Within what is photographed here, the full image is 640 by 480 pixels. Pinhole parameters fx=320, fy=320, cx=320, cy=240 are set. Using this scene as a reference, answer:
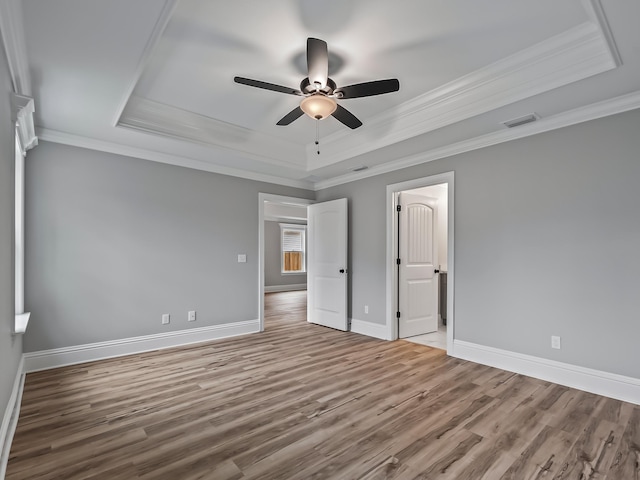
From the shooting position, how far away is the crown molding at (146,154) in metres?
3.54

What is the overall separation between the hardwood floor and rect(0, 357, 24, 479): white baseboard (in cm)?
6

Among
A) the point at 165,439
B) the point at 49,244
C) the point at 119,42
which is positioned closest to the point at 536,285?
the point at 165,439

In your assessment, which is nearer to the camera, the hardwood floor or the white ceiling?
the hardwood floor

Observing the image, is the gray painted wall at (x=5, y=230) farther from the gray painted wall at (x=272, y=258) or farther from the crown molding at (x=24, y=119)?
the gray painted wall at (x=272, y=258)

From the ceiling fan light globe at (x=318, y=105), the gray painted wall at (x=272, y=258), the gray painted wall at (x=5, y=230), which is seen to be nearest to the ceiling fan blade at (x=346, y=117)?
the ceiling fan light globe at (x=318, y=105)

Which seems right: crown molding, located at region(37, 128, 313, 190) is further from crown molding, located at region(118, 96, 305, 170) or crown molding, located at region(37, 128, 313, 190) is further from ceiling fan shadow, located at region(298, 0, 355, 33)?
ceiling fan shadow, located at region(298, 0, 355, 33)

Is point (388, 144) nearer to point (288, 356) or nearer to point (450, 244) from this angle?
point (450, 244)

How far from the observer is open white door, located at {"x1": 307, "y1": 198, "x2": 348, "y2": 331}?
17.2 feet

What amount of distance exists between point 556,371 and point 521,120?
245 cm

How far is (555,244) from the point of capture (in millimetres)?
3123

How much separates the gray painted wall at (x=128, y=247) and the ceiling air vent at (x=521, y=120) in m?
3.57

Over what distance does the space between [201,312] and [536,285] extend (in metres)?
4.11

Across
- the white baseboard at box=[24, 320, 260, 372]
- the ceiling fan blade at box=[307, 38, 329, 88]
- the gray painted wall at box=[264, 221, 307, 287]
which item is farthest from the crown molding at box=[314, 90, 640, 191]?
the gray painted wall at box=[264, 221, 307, 287]

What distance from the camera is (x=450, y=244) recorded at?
3.96 metres
